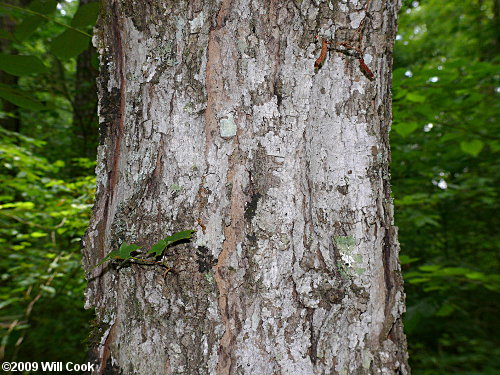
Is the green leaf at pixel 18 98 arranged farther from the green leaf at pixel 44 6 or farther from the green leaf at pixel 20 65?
the green leaf at pixel 44 6

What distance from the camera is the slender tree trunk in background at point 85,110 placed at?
3922mm

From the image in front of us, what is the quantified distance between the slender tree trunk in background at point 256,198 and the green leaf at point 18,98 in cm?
46

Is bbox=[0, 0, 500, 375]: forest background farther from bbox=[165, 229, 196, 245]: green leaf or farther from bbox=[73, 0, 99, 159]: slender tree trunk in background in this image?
bbox=[165, 229, 196, 245]: green leaf

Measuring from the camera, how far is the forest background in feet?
7.43

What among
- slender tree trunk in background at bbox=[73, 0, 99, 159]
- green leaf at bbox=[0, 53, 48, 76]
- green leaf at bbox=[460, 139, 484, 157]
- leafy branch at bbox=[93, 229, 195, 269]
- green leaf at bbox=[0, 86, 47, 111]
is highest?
slender tree trunk in background at bbox=[73, 0, 99, 159]

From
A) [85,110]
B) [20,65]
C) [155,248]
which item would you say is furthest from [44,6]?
[85,110]

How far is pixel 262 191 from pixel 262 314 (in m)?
0.25

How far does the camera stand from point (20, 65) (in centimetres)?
97

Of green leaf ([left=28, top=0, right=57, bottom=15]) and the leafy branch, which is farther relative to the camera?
green leaf ([left=28, top=0, right=57, bottom=15])

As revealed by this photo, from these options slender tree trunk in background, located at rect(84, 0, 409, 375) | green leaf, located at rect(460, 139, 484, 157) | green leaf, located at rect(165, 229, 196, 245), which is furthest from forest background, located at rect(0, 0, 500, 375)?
green leaf, located at rect(165, 229, 196, 245)

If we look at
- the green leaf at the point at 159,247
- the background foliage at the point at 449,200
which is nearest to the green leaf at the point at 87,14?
the green leaf at the point at 159,247

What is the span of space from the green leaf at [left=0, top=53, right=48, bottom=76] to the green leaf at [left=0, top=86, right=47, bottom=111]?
58 millimetres

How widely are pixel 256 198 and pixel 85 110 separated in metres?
4.09

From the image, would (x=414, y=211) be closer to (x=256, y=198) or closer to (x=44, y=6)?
(x=256, y=198)
